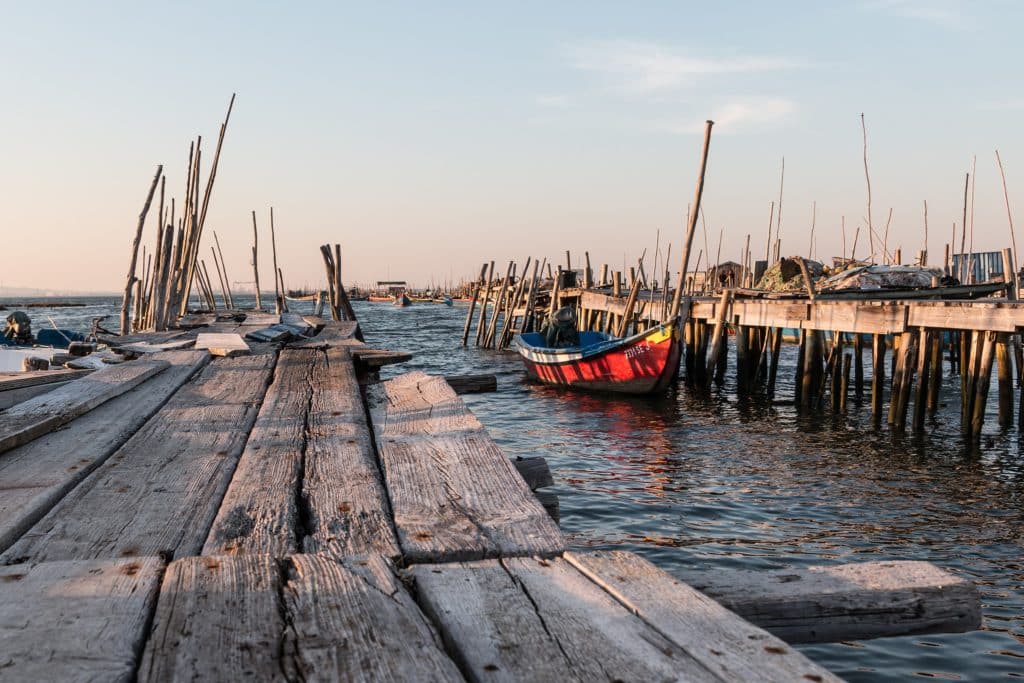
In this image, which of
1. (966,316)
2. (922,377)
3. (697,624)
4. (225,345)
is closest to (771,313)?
(922,377)

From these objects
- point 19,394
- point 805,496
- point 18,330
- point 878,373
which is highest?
point 19,394

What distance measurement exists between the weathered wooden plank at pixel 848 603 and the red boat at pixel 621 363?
15.8 meters

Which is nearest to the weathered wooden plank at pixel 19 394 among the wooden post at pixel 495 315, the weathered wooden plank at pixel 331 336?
the weathered wooden plank at pixel 331 336

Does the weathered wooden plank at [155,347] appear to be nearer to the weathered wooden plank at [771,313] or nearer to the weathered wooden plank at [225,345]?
the weathered wooden plank at [225,345]

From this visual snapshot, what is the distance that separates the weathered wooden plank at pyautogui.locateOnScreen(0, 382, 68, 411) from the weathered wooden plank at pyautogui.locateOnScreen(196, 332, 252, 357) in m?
1.88

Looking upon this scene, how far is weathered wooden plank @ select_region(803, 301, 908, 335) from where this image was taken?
14375 millimetres

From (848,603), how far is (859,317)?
1418cm

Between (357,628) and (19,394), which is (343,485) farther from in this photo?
(19,394)

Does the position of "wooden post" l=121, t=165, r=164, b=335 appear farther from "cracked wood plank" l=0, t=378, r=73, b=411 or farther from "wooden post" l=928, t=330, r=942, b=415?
"wooden post" l=928, t=330, r=942, b=415

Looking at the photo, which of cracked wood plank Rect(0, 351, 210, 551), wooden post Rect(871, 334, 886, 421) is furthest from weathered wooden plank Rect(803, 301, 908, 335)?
cracked wood plank Rect(0, 351, 210, 551)

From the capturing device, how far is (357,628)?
1.90 m

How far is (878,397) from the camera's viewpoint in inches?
634

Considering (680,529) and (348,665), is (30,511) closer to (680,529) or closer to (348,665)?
(348,665)

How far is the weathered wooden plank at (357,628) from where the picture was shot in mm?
1709
